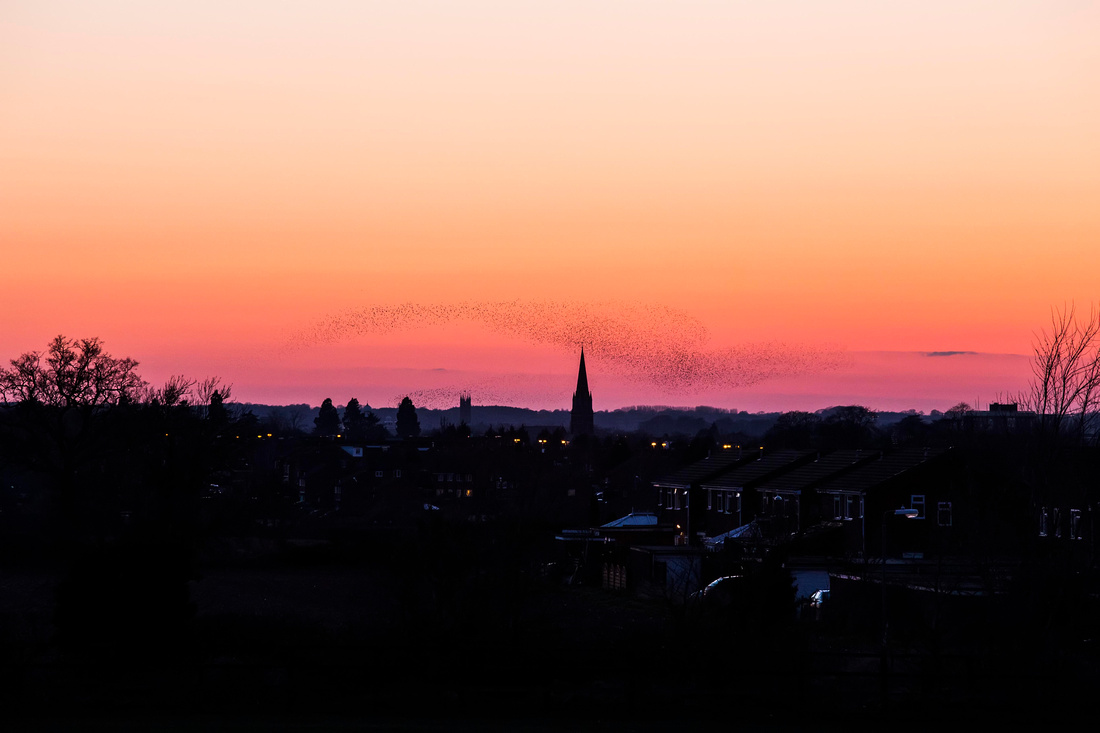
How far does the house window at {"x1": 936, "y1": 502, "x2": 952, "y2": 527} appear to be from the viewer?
5314 centimetres

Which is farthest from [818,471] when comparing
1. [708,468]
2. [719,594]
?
[719,594]

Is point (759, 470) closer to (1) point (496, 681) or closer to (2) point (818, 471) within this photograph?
(2) point (818, 471)

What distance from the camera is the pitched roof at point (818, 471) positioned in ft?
192

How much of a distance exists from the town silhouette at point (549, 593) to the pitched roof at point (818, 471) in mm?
210

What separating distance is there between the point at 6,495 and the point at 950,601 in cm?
6688

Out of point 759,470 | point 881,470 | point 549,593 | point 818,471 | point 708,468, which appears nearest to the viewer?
point 549,593

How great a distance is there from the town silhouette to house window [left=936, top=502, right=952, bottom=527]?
2.6 inches

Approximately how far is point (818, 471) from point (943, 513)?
26.7 feet

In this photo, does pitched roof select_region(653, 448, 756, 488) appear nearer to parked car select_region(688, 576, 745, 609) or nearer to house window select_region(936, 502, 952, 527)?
house window select_region(936, 502, 952, 527)

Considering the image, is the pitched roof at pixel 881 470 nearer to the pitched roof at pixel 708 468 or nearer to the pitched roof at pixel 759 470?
the pitched roof at pixel 759 470

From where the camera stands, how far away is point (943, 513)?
53344 millimetres

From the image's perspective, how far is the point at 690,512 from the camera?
6844 cm

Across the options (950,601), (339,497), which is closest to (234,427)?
(950,601)

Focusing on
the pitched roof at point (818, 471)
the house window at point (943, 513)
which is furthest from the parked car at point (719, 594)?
the pitched roof at point (818, 471)
